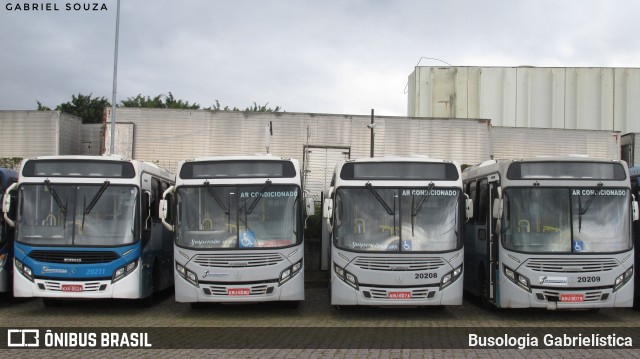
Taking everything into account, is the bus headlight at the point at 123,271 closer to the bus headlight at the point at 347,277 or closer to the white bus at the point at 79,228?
the white bus at the point at 79,228

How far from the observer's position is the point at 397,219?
13922mm

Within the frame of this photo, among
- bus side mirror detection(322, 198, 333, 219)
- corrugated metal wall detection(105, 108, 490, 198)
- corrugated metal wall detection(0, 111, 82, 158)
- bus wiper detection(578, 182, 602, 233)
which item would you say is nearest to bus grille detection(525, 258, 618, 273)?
bus wiper detection(578, 182, 602, 233)

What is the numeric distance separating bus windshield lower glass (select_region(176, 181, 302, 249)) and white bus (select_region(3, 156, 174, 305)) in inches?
44.8

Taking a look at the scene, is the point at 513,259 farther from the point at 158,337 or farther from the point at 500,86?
the point at 500,86

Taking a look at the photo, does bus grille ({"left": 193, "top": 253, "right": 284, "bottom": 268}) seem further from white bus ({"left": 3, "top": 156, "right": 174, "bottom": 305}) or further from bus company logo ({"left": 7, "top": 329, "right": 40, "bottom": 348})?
bus company logo ({"left": 7, "top": 329, "right": 40, "bottom": 348})

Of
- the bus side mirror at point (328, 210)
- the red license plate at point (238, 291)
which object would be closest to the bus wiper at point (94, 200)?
the red license plate at point (238, 291)

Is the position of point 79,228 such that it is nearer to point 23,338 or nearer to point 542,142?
point 23,338

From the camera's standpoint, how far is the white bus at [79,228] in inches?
560

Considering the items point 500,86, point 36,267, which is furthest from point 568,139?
point 36,267

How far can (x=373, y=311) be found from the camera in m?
15.3

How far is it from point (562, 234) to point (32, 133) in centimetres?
2506

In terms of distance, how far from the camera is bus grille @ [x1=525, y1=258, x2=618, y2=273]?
1365 cm

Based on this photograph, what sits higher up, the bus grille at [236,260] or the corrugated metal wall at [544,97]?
the corrugated metal wall at [544,97]

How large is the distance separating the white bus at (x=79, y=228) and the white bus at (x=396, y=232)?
157 inches
